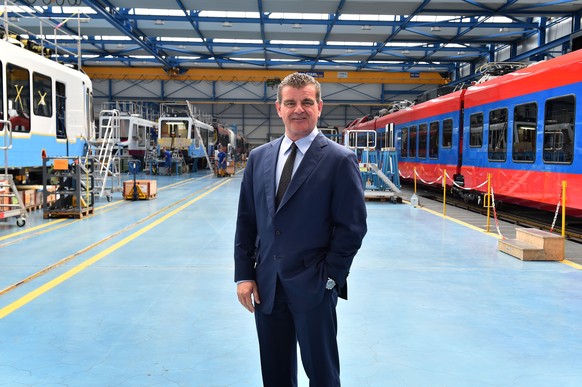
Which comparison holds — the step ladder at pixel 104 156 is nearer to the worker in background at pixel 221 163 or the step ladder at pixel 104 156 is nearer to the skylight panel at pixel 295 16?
the worker in background at pixel 221 163

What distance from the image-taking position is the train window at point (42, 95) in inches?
448

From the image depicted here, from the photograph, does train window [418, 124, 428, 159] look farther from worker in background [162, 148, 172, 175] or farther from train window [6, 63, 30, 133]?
worker in background [162, 148, 172, 175]

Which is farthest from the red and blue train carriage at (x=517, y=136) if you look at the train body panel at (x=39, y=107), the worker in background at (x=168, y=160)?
the worker in background at (x=168, y=160)

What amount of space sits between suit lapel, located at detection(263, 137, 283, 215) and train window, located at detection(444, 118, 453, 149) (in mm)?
13053

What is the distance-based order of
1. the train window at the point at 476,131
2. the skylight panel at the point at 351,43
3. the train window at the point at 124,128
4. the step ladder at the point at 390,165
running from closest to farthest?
the train window at the point at 476,131 → the step ladder at the point at 390,165 → the train window at the point at 124,128 → the skylight panel at the point at 351,43

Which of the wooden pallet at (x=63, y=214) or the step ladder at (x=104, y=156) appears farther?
the step ladder at (x=104, y=156)

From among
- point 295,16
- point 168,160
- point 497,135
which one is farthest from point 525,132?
point 168,160

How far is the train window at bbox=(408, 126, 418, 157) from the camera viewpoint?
60.4ft

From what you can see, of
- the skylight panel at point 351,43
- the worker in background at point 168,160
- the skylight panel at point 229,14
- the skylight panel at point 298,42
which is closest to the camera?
the skylight panel at point 229,14

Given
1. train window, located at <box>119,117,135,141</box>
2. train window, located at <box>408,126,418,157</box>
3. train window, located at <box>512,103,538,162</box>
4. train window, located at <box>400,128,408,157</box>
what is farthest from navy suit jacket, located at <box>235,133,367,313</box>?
train window, located at <box>119,117,135,141</box>

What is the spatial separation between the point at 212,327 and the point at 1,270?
3.53 m

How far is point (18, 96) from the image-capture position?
10703mm

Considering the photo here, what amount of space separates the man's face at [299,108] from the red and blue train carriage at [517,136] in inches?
301

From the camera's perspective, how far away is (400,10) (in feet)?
74.1
